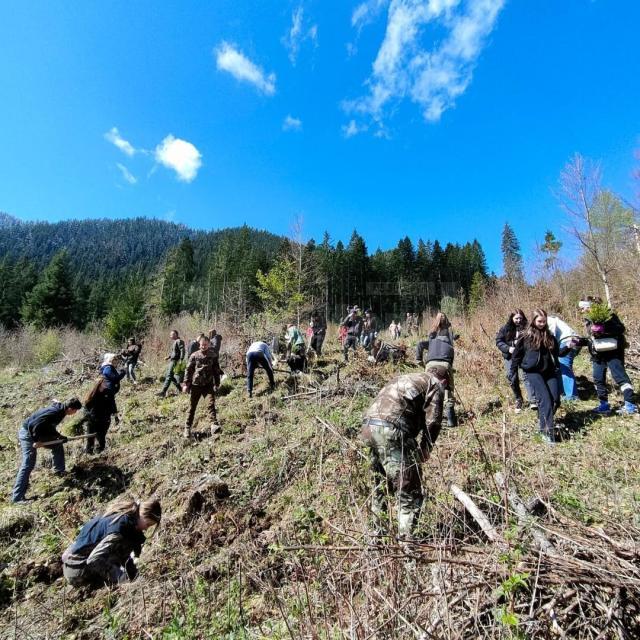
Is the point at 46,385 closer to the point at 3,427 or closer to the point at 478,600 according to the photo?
the point at 3,427

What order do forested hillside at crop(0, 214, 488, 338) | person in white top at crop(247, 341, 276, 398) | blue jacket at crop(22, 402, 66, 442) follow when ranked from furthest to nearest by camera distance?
forested hillside at crop(0, 214, 488, 338) < person in white top at crop(247, 341, 276, 398) < blue jacket at crop(22, 402, 66, 442)

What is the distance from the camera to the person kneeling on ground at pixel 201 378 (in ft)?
22.8

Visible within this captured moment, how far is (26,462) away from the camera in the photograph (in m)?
6.14

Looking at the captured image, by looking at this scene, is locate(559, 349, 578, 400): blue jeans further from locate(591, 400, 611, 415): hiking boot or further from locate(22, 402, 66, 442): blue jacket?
locate(22, 402, 66, 442): blue jacket

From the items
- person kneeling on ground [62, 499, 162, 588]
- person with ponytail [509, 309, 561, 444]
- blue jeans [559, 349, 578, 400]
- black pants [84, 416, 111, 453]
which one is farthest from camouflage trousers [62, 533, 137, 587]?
blue jeans [559, 349, 578, 400]

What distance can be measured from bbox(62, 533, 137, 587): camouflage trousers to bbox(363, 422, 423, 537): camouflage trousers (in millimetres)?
2858

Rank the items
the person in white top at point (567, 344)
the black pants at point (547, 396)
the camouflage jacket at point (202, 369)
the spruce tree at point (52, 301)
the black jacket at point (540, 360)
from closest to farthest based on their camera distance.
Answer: the black pants at point (547, 396), the black jacket at point (540, 360), the person in white top at point (567, 344), the camouflage jacket at point (202, 369), the spruce tree at point (52, 301)

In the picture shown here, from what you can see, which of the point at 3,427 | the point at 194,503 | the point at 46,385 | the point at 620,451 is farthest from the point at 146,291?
the point at 620,451

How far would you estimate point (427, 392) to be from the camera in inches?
137

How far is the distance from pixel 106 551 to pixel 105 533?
18cm

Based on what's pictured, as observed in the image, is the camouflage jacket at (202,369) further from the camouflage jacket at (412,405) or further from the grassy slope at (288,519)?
the camouflage jacket at (412,405)

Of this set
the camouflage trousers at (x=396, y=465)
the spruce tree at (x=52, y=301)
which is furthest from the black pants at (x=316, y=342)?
the spruce tree at (x=52, y=301)

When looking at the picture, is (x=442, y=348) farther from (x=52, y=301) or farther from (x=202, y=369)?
(x=52, y=301)

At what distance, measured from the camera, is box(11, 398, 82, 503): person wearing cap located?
6.06 m
